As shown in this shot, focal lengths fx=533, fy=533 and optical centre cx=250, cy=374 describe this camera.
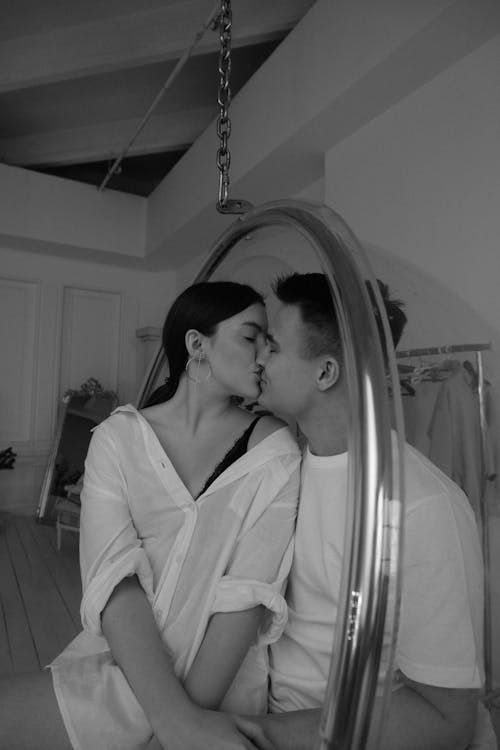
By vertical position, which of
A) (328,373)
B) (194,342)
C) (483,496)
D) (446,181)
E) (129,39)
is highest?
(129,39)

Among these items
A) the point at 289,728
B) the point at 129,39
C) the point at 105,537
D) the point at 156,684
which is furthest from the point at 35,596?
the point at 129,39

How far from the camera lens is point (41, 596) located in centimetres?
336

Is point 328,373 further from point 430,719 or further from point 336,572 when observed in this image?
point 430,719

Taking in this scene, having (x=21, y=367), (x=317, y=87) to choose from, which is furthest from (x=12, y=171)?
(x=317, y=87)

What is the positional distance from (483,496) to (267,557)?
0.43m

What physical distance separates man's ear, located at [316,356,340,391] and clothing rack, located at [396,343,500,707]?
0.41ft

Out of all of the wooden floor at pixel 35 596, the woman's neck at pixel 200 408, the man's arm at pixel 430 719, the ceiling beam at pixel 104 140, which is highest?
the ceiling beam at pixel 104 140

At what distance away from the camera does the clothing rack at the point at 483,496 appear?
88cm

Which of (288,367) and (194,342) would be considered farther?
(194,342)

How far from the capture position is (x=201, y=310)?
136 cm

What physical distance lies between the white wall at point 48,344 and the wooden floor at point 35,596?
858 mm

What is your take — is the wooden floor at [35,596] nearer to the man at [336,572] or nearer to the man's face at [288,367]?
the man at [336,572]

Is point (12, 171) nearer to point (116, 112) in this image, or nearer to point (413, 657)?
point (116, 112)

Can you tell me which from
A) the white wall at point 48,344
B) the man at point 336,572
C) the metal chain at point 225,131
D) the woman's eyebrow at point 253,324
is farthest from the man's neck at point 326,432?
the white wall at point 48,344
